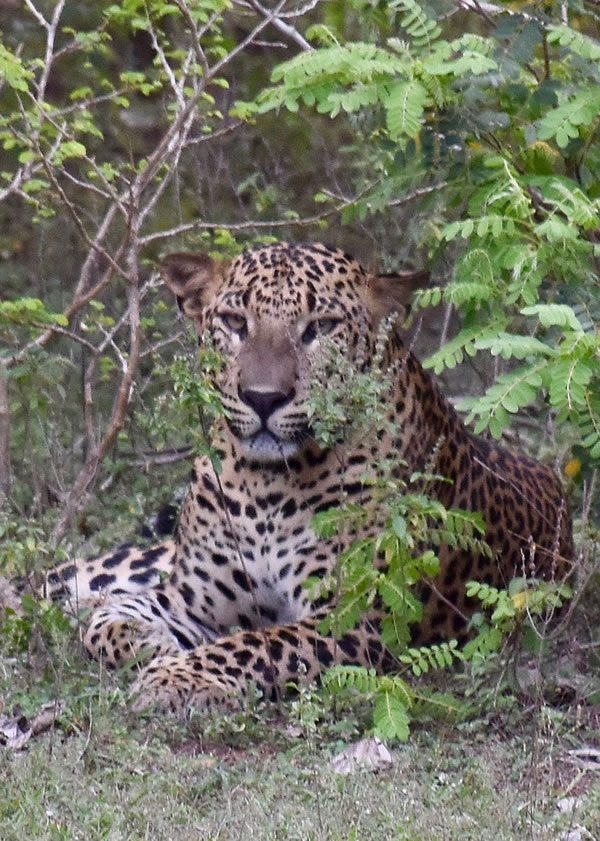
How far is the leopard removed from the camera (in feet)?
21.0

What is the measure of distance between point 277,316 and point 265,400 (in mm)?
456

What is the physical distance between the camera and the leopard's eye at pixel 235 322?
689cm

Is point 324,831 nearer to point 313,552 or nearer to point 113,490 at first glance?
point 313,552

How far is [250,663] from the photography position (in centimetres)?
630

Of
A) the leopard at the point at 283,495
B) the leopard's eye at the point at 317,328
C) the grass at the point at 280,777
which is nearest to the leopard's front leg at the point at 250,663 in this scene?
the leopard at the point at 283,495

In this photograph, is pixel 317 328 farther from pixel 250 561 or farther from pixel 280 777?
pixel 280 777

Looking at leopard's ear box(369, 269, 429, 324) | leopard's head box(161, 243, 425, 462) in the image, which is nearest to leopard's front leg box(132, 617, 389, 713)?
leopard's head box(161, 243, 425, 462)

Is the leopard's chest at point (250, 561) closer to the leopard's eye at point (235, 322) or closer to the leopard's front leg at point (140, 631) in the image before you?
the leopard's front leg at point (140, 631)

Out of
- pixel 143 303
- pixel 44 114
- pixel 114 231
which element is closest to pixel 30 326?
pixel 44 114

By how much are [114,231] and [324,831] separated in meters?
7.94

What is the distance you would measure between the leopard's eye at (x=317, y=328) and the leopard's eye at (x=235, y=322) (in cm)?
27

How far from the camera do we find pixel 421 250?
10.2 meters

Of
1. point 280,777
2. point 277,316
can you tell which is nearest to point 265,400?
→ point 277,316

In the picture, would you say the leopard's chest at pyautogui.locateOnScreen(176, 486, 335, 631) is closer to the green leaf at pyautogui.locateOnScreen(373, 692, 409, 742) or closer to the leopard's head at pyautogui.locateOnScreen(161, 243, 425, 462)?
the leopard's head at pyautogui.locateOnScreen(161, 243, 425, 462)
